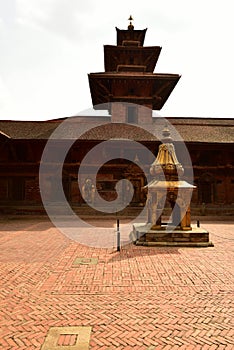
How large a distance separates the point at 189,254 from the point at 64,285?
12.9ft

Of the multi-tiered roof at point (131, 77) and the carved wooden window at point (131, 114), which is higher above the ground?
the multi-tiered roof at point (131, 77)

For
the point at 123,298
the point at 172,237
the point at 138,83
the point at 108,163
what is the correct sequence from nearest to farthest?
the point at 123,298
the point at 172,237
the point at 108,163
the point at 138,83

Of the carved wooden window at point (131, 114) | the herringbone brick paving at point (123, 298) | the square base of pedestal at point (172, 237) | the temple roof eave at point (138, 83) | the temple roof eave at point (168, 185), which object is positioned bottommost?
the herringbone brick paving at point (123, 298)

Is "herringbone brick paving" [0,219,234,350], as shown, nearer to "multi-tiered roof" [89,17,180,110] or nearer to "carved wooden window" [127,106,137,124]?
"carved wooden window" [127,106,137,124]

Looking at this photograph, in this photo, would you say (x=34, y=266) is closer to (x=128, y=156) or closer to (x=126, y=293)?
(x=126, y=293)

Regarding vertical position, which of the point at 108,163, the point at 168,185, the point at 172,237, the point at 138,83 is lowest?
the point at 172,237

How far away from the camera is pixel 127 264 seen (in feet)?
22.2

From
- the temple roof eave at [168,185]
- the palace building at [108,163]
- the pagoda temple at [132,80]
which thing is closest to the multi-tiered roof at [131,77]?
the pagoda temple at [132,80]

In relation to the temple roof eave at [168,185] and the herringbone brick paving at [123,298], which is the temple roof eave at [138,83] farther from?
the herringbone brick paving at [123,298]

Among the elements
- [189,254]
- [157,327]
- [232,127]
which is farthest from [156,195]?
[232,127]

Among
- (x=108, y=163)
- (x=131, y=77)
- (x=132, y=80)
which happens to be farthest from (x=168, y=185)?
(x=132, y=80)

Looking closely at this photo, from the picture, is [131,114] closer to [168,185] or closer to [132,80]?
[132,80]

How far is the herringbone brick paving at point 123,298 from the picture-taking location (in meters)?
3.52

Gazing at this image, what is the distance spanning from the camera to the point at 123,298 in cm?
471
